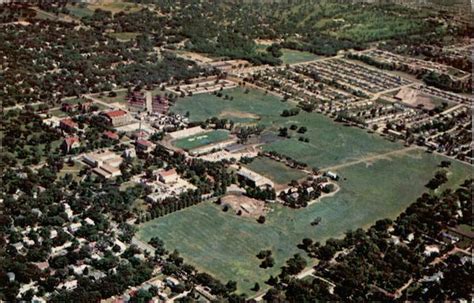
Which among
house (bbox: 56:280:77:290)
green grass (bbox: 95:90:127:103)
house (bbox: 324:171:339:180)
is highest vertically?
house (bbox: 56:280:77:290)

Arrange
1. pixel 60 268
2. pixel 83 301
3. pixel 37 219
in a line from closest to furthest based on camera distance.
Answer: pixel 83 301 < pixel 60 268 < pixel 37 219

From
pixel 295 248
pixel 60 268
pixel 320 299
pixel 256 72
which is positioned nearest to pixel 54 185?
pixel 60 268

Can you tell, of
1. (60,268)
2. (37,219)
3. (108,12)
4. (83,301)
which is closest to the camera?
(83,301)

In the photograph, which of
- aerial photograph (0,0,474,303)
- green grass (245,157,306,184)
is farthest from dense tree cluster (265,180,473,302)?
green grass (245,157,306,184)

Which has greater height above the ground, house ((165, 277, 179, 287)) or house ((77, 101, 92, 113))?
house ((77, 101, 92, 113))

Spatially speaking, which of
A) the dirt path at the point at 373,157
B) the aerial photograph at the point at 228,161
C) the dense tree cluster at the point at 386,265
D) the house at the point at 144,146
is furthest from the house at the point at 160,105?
the dense tree cluster at the point at 386,265

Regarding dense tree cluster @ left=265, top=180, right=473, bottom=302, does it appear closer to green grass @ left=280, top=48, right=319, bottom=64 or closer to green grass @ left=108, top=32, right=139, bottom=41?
green grass @ left=280, top=48, right=319, bottom=64

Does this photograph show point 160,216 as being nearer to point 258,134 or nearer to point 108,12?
point 258,134
